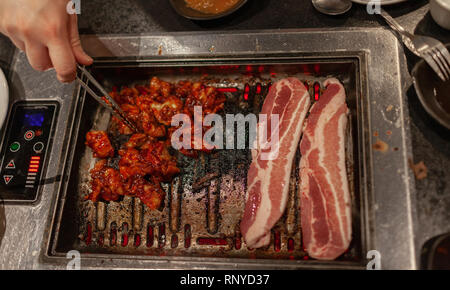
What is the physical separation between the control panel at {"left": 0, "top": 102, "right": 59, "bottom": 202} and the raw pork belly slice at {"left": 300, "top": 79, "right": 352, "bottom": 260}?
6.84ft

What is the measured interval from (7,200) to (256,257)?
77.4 inches

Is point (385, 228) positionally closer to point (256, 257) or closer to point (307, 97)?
point (256, 257)

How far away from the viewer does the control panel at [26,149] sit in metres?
2.55

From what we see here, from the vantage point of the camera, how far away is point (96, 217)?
264 cm

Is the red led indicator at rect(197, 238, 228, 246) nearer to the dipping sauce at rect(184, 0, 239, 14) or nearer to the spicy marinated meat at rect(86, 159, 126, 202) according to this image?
the spicy marinated meat at rect(86, 159, 126, 202)

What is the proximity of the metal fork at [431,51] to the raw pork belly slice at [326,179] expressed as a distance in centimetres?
60

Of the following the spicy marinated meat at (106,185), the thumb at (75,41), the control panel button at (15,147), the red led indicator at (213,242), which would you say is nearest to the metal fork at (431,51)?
the red led indicator at (213,242)

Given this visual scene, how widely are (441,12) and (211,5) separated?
5.99 ft

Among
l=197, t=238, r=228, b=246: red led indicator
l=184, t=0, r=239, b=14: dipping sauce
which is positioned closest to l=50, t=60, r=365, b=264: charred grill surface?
l=197, t=238, r=228, b=246: red led indicator

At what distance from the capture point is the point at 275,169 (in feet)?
8.46

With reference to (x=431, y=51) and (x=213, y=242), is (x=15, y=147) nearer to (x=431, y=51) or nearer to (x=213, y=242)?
(x=213, y=242)

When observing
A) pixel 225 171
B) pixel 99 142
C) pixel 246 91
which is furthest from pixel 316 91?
pixel 99 142

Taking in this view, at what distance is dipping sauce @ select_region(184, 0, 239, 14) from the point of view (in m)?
2.85

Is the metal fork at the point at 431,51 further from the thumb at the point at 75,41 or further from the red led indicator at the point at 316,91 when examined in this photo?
the thumb at the point at 75,41
